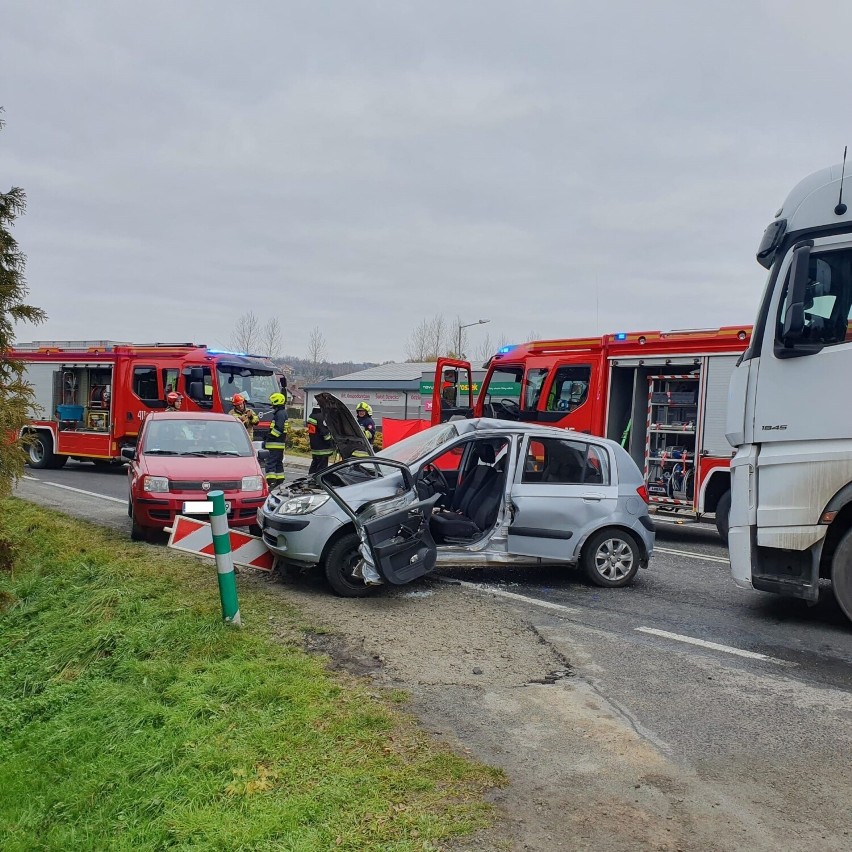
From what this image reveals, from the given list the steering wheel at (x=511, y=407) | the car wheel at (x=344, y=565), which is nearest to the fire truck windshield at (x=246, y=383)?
the steering wheel at (x=511, y=407)

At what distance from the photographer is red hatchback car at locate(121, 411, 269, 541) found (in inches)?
350

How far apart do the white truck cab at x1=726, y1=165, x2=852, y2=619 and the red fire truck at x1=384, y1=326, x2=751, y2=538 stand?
12.3 ft

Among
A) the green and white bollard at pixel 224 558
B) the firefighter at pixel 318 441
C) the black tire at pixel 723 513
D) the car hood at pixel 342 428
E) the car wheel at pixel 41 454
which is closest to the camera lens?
the green and white bollard at pixel 224 558

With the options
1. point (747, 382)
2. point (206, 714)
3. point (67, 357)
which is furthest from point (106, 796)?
point (67, 357)

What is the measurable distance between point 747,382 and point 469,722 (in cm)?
386

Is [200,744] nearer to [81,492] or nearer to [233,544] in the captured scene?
[233,544]

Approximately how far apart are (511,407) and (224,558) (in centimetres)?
805

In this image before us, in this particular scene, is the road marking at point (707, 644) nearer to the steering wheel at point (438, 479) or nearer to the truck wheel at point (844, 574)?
the truck wheel at point (844, 574)

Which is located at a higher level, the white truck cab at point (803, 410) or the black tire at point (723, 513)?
the white truck cab at point (803, 410)

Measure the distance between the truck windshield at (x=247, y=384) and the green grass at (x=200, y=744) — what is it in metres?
10.1

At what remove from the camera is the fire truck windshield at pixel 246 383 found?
16719 mm

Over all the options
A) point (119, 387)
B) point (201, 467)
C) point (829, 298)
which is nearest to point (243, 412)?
point (119, 387)

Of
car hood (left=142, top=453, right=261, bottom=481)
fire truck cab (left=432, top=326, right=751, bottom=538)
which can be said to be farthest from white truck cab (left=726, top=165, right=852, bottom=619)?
car hood (left=142, top=453, right=261, bottom=481)

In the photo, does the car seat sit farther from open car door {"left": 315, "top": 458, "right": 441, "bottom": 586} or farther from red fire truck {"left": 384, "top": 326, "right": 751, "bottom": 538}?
red fire truck {"left": 384, "top": 326, "right": 751, "bottom": 538}
